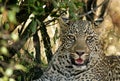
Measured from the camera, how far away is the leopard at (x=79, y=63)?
6.36 meters

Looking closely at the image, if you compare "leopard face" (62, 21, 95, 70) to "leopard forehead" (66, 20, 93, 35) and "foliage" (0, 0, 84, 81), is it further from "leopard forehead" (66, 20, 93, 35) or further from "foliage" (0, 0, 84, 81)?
"foliage" (0, 0, 84, 81)

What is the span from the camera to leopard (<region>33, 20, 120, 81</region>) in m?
6.36

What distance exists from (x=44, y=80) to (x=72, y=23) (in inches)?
33.6

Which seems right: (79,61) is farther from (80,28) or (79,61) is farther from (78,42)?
(80,28)

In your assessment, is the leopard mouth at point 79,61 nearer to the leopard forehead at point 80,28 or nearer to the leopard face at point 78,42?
the leopard face at point 78,42

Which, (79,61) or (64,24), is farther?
(64,24)

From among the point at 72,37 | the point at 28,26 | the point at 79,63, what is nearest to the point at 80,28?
the point at 72,37

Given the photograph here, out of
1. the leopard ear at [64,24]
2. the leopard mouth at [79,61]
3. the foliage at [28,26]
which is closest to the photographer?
the foliage at [28,26]

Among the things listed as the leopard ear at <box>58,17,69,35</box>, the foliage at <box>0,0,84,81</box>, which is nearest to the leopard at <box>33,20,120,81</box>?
the leopard ear at <box>58,17,69,35</box>

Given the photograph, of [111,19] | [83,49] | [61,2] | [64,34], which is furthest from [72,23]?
[111,19]

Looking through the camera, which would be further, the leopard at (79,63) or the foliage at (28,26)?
the leopard at (79,63)

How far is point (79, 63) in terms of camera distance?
6234 mm

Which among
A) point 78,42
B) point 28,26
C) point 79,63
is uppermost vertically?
point 28,26

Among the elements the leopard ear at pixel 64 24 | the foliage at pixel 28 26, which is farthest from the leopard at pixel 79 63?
the foliage at pixel 28 26
